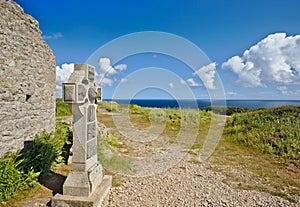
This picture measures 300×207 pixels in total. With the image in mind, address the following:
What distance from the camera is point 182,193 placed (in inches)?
192

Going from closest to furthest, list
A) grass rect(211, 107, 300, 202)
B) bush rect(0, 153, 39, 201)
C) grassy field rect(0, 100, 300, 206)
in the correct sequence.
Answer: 1. bush rect(0, 153, 39, 201)
2. grassy field rect(0, 100, 300, 206)
3. grass rect(211, 107, 300, 202)

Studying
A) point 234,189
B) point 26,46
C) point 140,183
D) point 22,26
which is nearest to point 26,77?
point 26,46

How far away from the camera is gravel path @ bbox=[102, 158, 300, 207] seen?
175 inches

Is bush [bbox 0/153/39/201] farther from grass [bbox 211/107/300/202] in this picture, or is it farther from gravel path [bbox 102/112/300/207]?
grass [bbox 211/107/300/202]

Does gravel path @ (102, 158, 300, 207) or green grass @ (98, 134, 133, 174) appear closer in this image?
gravel path @ (102, 158, 300, 207)

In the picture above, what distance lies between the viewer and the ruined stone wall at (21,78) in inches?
184

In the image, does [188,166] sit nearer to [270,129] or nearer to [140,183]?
[140,183]

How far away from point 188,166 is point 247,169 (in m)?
1.71

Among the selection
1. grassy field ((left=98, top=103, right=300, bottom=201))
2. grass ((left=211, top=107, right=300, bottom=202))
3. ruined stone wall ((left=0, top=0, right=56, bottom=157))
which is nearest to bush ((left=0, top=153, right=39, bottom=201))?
ruined stone wall ((left=0, top=0, right=56, bottom=157))

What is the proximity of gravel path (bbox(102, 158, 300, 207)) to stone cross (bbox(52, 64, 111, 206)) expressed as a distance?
516 mm

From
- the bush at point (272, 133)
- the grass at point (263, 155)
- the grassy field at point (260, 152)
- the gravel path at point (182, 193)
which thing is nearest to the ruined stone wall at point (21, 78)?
the gravel path at point (182, 193)

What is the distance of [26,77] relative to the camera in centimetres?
550

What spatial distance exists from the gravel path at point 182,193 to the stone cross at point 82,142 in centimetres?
52

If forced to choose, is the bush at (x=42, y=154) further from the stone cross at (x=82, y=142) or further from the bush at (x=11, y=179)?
the stone cross at (x=82, y=142)
